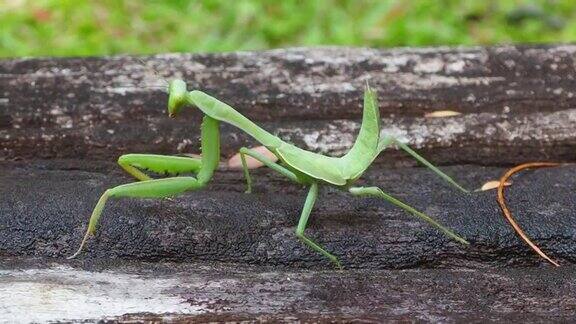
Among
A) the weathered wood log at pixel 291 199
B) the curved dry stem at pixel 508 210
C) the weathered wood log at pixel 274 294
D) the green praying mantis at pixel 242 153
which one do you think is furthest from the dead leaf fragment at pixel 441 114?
the weathered wood log at pixel 274 294

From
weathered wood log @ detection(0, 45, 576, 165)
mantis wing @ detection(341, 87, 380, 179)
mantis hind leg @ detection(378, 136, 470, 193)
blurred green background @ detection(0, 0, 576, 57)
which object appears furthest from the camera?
blurred green background @ detection(0, 0, 576, 57)

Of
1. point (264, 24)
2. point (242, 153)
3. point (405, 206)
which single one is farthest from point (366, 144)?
point (264, 24)

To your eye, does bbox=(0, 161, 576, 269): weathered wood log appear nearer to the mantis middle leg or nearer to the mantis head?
the mantis middle leg

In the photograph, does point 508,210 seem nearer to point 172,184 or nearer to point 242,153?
point 242,153

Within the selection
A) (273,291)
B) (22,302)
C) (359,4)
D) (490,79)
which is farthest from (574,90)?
(359,4)

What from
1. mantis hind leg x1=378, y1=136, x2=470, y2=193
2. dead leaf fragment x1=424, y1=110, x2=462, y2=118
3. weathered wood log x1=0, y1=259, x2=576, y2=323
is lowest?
weathered wood log x1=0, y1=259, x2=576, y2=323

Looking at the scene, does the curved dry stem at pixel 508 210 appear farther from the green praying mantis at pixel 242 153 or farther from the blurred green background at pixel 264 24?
the blurred green background at pixel 264 24

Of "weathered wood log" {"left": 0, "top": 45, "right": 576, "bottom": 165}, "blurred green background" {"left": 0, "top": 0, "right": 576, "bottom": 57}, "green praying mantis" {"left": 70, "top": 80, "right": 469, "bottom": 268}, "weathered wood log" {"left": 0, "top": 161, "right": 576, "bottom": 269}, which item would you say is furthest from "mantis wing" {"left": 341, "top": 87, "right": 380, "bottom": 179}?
"blurred green background" {"left": 0, "top": 0, "right": 576, "bottom": 57}
